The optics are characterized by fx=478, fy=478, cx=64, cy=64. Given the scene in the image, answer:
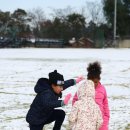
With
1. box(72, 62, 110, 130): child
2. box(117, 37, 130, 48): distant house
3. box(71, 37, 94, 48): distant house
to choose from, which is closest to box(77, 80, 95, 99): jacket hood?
box(72, 62, 110, 130): child

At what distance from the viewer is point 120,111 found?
10.1 metres

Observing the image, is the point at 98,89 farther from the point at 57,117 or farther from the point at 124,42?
the point at 124,42

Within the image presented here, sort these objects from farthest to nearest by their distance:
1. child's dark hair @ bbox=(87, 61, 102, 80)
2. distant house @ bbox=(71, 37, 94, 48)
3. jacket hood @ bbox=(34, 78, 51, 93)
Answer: distant house @ bbox=(71, 37, 94, 48) < jacket hood @ bbox=(34, 78, 51, 93) < child's dark hair @ bbox=(87, 61, 102, 80)

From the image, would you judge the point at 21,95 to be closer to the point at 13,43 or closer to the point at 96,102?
the point at 96,102

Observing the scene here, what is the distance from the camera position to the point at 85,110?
5465mm

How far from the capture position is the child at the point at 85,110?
547cm

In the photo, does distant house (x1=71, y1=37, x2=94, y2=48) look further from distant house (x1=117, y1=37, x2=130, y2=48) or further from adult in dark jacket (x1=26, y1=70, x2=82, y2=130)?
adult in dark jacket (x1=26, y1=70, x2=82, y2=130)

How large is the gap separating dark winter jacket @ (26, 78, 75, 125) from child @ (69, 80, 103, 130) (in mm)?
574

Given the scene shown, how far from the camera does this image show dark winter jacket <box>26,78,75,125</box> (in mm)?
6039

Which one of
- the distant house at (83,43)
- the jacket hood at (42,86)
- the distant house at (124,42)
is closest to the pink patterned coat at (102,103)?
the jacket hood at (42,86)

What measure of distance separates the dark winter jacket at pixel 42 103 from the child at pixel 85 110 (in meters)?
0.57

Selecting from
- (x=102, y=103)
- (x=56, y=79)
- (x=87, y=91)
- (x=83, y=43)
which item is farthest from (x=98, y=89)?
(x=83, y=43)

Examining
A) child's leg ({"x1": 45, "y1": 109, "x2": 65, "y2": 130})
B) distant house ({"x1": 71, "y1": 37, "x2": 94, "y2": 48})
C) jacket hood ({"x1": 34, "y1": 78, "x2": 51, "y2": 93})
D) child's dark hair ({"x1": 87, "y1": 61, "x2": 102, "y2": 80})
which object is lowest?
distant house ({"x1": 71, "y1": 37, "x2": 94, "y2": 48})

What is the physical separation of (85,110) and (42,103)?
0.81 meters
